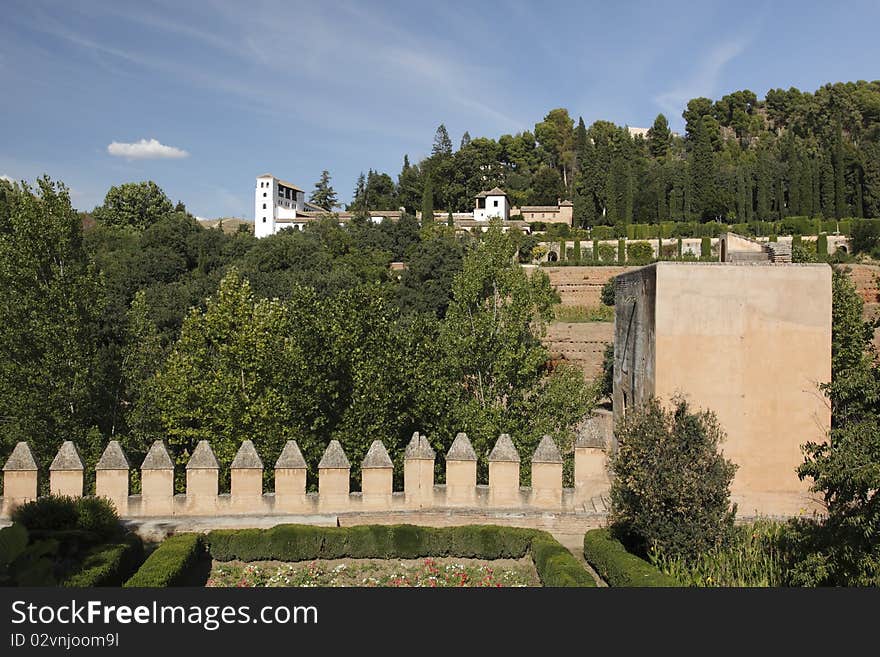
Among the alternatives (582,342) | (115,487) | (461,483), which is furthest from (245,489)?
(582,342)

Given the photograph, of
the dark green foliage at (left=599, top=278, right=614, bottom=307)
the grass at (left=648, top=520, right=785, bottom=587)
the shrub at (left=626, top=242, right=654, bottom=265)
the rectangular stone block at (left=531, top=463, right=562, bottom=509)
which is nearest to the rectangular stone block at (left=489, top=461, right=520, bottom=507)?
the rectangular stone block at (left=531, top=463, right=562, bottom=509)

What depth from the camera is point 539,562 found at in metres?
9.69

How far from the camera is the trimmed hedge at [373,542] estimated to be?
10133mm

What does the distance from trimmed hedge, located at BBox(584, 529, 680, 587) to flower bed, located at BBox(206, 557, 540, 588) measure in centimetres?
91

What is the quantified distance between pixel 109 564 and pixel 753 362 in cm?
998

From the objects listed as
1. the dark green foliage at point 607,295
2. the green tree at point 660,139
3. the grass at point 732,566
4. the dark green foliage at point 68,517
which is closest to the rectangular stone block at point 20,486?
the dark green foliage at point 68,517

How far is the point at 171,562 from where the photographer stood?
8.95 metres

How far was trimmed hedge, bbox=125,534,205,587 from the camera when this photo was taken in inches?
332

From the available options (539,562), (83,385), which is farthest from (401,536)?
(83,385)

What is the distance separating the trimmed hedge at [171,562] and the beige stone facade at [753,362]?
25.1 feet

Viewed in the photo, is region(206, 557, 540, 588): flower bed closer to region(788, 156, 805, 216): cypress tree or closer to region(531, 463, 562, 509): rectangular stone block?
region(531, 463, 562, 509): rectangular stone block

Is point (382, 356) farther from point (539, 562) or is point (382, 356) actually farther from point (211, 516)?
point (539, 562)

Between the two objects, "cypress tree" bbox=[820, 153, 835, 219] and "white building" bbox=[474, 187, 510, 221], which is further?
"white building" bbox=[474, 187, 510, 221]

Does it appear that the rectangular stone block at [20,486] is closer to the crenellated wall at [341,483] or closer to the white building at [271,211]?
the crenellated wall at [341,483]
